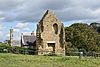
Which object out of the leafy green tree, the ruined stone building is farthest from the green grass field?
the leafy green tree

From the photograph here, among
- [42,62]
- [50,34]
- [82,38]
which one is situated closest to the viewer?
[42,62]

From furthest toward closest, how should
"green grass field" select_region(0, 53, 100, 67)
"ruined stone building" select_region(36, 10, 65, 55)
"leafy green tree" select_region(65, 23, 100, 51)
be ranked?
"leafy green tree" select_region(65, 23, 100, 51)
"ruined stone building" select_region(36, 10, 65, 55)
"green grass field" select_region(0, 53, 100, 67)

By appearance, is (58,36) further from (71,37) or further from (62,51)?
(71,37)

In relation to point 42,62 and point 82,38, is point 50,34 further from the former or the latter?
point 42,62

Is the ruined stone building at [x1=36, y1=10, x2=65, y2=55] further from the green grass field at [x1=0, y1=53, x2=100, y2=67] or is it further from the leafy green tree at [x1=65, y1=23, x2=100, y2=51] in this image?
the green grass field at [x1=0, y1=53, x2=100, y2=67]

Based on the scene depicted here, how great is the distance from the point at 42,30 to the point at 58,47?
5.04 m

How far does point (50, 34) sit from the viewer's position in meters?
70.9

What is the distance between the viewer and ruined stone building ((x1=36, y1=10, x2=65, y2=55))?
6981cm

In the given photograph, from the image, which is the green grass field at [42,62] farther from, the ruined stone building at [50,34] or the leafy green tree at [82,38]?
the leafy green tree at [82,38]

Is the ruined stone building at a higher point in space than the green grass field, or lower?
higher

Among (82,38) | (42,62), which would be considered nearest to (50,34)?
(82,38)

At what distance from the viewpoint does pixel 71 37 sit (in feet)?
279

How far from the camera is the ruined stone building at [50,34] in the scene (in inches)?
2749

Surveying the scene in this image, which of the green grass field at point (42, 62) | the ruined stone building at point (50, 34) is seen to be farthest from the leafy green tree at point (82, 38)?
the green grass field at point (42, 62)
